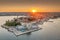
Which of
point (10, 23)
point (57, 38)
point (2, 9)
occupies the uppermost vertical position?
point (2, 9)

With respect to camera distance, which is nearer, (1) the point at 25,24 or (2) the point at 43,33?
(2) the point at 43,33

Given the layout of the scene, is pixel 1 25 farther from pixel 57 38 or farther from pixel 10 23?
pixel 57 38

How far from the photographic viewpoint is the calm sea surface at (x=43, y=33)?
1359 millimetres

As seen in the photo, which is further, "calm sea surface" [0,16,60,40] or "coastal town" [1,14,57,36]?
"coastal town" [1,14,57,36]

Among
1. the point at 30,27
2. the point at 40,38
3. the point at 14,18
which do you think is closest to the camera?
the point at 40,38

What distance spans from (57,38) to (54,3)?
62cm

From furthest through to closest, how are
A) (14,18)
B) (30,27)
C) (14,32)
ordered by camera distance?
(14,18)
(30,27)
(14,32)

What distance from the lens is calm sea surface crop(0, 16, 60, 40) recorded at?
1359mm

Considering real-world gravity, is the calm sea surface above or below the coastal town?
below

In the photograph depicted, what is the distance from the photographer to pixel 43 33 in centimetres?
150

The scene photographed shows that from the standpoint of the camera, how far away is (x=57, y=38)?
1.35 meters

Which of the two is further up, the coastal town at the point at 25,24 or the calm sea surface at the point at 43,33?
the coastal town at the point at 25,24

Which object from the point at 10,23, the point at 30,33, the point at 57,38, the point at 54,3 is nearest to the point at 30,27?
the point at 30,33

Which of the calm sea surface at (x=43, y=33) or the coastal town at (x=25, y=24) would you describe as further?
the coastal town at (x=25, y=24)
